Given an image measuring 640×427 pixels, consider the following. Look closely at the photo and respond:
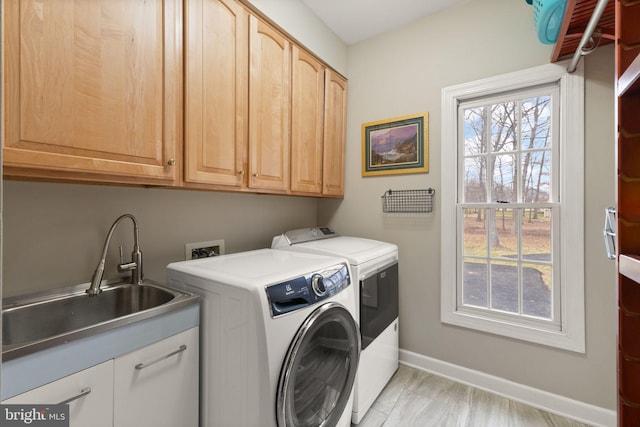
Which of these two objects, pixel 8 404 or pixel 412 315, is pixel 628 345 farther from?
pixel 412 315

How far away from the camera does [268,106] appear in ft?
5.96

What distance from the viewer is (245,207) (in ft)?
6.97

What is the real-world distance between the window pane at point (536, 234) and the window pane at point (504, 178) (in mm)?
151

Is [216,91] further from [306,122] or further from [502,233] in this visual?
[502,233]

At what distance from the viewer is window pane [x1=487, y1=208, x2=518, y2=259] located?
199 centimetres

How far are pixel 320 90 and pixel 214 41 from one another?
965mm

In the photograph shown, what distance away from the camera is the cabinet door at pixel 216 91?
1400 mm

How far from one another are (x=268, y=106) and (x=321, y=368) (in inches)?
59.5

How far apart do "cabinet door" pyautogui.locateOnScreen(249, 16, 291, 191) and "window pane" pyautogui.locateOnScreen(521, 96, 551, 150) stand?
61.6 inches

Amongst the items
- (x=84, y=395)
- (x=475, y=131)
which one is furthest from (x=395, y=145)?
(x=84, y=395)

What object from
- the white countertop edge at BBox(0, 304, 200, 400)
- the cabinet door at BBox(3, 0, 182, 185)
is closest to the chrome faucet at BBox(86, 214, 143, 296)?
the cabinet door at BBox(3, 0, 182, 185)

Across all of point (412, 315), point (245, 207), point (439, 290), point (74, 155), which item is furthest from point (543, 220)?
point (74, 155)

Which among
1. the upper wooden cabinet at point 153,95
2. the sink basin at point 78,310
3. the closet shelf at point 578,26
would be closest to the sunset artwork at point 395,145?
the upper wooden cabinet at point 153,95

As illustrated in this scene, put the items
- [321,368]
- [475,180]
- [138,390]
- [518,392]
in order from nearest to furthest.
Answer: [138,390], [321,368], [518,392], [475,180]
